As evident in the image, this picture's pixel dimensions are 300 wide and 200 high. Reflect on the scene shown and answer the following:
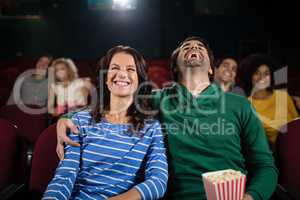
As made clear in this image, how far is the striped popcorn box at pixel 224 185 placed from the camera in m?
1.15

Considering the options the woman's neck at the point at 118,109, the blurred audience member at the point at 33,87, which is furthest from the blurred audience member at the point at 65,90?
the woman's neck at the point at 118,109

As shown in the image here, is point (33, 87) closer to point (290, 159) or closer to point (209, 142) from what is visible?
point (209, 142)

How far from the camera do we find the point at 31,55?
514 cm

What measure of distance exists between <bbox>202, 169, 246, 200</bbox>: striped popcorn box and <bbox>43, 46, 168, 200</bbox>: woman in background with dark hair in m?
0.21

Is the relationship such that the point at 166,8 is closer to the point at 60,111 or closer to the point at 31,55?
the point at 31,55

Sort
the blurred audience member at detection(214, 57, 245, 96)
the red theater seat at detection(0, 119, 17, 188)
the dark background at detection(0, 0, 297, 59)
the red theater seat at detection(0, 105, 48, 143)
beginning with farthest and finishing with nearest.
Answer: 1. the dark background at detection(0, 0, 297, 59)
2. the red theater seat at detection(0, 105, 48, 143)
3. the blurred audience member at detection(214, 57, 245, 96)
4. the red theater seat at detection(0, 119, 17, 188)

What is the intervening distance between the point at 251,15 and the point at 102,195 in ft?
12.1

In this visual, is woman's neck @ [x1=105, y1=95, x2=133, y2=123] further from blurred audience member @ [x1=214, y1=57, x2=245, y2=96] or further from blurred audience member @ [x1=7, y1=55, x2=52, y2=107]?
blurred audience member @ [x1=7, y1=55, x2=52, y2=107]

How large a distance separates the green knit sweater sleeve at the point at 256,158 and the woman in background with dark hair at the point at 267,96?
0.58 meters

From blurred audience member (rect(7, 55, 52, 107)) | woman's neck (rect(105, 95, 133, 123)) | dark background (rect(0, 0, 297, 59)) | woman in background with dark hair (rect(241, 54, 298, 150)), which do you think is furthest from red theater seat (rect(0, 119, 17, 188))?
dark background (rect(0, 0, 297, 59))

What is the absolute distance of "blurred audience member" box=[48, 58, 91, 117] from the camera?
2559 mm

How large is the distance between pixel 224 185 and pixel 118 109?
0.54 metres

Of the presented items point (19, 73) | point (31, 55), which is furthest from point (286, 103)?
point (31, 55)

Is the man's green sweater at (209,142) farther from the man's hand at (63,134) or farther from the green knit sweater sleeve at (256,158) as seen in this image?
the man's hand at (63,134)
